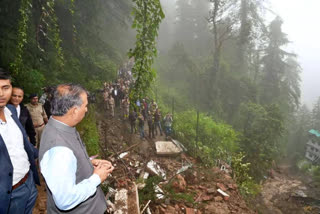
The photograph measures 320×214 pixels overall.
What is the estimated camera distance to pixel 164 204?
481 cm

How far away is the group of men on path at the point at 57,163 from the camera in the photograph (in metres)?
1.21

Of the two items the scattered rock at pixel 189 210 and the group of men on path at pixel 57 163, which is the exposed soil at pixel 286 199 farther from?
the group of men on path at pixel 57 163

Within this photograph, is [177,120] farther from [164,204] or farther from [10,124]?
[10,124]

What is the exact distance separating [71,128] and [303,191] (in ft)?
64.7

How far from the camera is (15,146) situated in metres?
1.91

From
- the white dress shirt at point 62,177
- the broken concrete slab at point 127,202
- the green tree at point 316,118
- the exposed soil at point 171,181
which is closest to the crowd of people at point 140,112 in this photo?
the exposed soil at point 171,181

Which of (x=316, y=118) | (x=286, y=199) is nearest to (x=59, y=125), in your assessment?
(x=286, y=199)

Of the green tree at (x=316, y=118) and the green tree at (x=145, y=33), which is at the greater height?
the green tree at (x=145, y=33)

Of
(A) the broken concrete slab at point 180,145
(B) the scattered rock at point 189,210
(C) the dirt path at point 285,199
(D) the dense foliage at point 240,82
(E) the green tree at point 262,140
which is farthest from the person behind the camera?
(D) the dense foliage at point 240,82

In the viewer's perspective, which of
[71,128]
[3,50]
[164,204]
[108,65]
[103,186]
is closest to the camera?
[71,128]

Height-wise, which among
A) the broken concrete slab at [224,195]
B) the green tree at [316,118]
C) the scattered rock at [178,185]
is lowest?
the green tree at [316,118]

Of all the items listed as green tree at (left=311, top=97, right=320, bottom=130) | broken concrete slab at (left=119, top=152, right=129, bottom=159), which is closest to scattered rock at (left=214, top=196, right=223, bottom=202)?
broken concrete slab at (left=119, top=152, right=129, bottom=159)

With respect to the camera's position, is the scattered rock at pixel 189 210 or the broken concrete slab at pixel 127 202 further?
the scattered rock at pixel 189 210

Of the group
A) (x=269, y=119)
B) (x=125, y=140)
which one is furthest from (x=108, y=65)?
(x=269, y=119)
